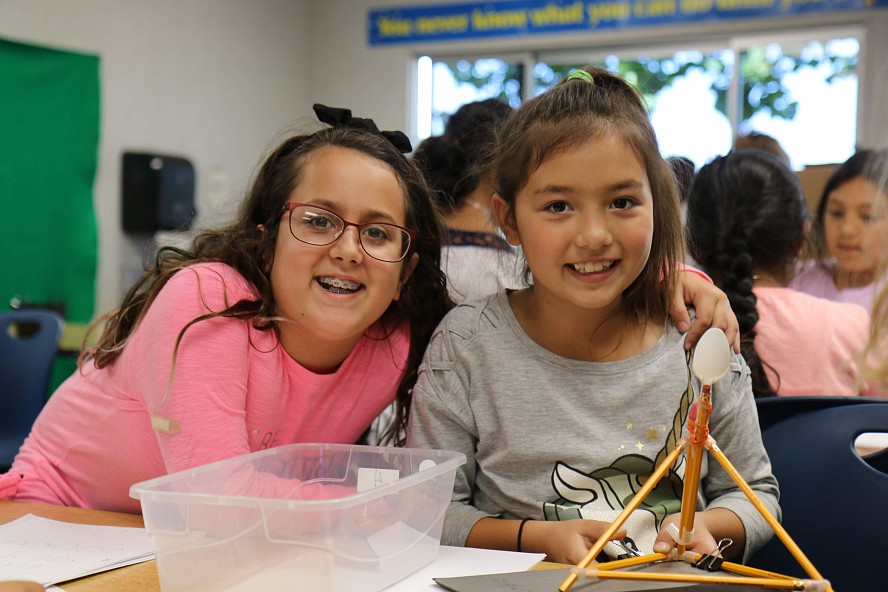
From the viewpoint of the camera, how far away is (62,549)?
104 cm

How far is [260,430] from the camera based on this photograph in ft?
4.58

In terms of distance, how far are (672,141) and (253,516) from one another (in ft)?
18.7

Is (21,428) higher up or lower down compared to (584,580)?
lower down

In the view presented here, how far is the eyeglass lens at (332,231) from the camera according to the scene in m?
1.36

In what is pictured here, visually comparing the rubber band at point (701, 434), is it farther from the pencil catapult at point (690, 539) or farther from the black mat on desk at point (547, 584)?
the black mat on desk at point (547, 584)

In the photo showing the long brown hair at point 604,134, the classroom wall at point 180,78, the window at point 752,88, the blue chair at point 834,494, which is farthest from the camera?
the window at point 752,88

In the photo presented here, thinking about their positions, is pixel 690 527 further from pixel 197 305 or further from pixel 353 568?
pixel 197 305

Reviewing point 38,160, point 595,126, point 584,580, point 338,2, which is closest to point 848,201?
point 595,126

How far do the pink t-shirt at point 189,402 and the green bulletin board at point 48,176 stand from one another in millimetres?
3306

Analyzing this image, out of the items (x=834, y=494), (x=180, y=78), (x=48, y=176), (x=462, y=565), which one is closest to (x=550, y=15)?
(x=180, y=78)

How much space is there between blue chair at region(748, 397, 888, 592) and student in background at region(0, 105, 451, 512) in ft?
1.95

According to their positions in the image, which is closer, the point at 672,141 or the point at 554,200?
the point at 554,200

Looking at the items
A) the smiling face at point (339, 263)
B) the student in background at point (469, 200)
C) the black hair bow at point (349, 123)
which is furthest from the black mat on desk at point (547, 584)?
the black hair bow at point (349, 123)

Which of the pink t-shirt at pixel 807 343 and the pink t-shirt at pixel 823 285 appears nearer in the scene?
the pink t-shirt at pixel 807 343
